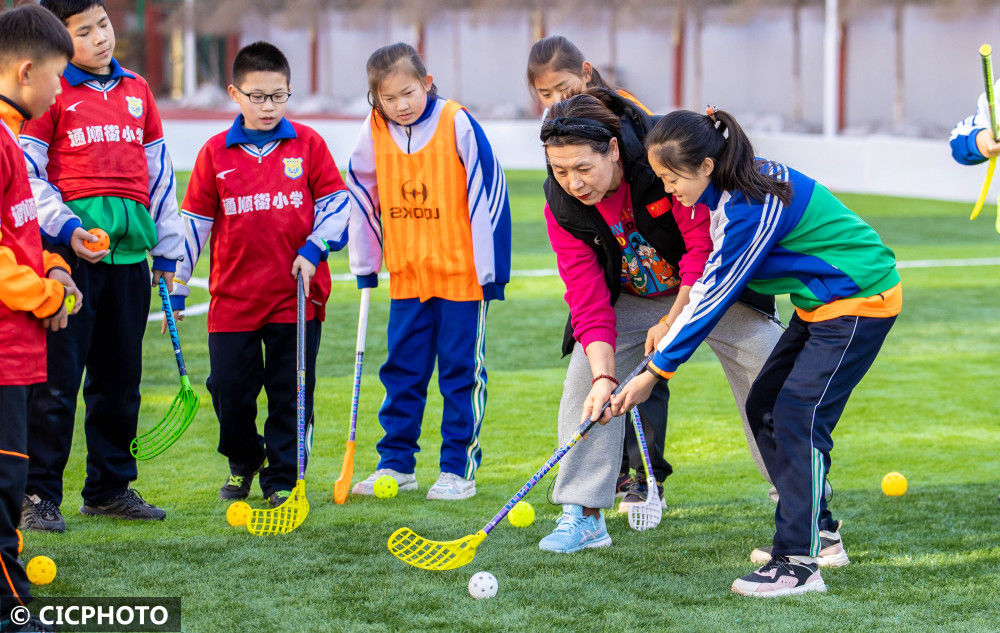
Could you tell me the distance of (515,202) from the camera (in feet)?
48.7

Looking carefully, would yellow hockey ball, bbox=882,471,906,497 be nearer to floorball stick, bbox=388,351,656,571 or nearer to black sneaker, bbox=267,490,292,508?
floorball stick, bbox=388,351,656,571

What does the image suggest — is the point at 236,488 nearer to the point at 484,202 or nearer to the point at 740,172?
the point at 484,202

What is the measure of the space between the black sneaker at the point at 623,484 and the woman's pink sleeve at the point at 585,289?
82cm

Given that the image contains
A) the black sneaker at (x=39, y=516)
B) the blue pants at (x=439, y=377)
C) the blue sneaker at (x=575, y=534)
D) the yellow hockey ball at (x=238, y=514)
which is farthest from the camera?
the blue pants at (x=439, y=377)

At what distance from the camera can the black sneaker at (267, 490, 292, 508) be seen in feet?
14.2

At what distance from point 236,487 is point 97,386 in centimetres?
64

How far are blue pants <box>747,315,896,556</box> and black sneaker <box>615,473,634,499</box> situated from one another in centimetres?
103

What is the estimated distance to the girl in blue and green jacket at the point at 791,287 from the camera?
331cm

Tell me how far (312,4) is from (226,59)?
3.16m

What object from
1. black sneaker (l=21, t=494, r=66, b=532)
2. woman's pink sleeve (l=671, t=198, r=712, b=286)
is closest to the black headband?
woman's pink sleeve (l=671, t=198, r=712, b=286)

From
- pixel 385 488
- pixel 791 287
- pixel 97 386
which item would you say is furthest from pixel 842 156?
pixel 97 386

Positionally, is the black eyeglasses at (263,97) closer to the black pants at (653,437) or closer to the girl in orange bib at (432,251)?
the girl in orange bib at (432,251)

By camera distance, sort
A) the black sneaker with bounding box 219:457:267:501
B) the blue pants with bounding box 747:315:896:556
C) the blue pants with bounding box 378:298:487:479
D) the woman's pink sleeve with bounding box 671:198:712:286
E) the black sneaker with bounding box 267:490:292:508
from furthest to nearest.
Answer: the blue pants with bounding box 378:298:487:479 → the black sneaker with bounding box 219:457:267:501 → the black sneaker with bounding box 267:490:292:508 → the woman's pink sleeve with bounding box 671:198:712:286 → the blue pants with bounding box 747:315:896:556

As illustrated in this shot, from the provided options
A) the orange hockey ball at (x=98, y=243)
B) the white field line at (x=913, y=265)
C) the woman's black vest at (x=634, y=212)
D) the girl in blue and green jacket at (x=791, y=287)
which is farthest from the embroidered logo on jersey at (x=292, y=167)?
the white field line at (x=913, y=265)
